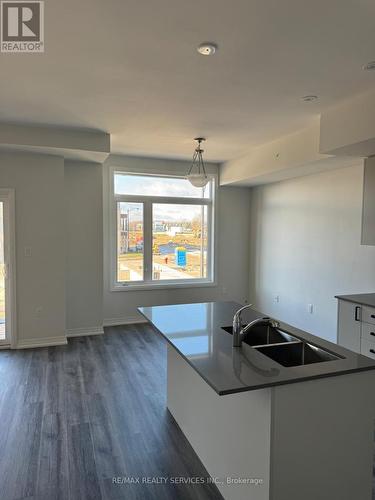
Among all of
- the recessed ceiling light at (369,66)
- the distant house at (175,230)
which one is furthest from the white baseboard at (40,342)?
the recessed ceiling light at (369,66)

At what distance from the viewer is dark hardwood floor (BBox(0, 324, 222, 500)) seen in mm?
2090

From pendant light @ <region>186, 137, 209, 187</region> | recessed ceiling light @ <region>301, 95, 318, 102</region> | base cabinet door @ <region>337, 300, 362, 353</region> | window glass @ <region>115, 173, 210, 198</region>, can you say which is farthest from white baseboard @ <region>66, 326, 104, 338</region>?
recessed ceiling light @ <region>301, 95, 318, 102</region>

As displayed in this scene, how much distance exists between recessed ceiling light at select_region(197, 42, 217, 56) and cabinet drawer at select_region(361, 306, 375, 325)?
8.49ft

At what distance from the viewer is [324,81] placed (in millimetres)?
2746

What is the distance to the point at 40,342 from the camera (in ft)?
15.0

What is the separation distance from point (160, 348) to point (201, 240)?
2.46 m

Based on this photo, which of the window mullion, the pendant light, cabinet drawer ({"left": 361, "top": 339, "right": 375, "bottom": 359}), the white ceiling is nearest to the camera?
the white ceiling

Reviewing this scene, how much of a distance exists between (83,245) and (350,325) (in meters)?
3.62

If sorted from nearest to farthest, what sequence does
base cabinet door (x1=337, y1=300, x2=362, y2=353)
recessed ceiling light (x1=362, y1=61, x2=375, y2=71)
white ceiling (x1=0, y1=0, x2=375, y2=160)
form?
1. white ceiling (x1=0, y1=0, x2=375, y2=160)
2. recessed ceiling light (x1=362, y1=61, x2=375, y2=71)
3. base cabinet door (x1=337, y1=300, x2=362, y2=353)

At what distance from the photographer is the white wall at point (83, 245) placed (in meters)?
4.94

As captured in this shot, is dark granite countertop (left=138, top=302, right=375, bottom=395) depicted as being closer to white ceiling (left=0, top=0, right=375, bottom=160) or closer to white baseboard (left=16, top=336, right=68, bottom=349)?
white ceiling (left=0, top=0, right=375, bottom=160)

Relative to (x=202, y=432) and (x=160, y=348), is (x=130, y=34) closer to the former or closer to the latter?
(x=202, y=432)

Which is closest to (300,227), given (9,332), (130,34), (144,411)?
(144,411)

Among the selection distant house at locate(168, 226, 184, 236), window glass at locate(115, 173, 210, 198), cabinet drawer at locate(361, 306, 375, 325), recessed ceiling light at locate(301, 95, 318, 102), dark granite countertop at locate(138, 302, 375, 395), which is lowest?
cabinet drawer at locate(361, 306, 375, 325)
